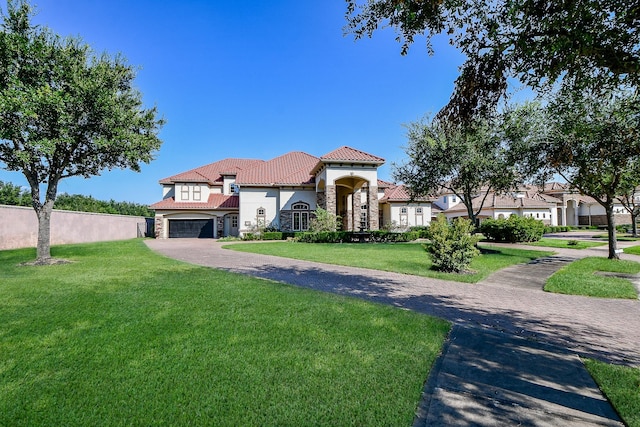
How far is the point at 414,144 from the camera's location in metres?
17.9

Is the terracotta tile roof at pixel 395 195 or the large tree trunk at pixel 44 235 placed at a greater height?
the terracotta tile roof at pixel 395 195

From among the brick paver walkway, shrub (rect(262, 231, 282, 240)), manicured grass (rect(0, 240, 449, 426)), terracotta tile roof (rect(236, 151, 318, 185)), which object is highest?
terracotta tile roof (rect(236, 151, 318, 185))

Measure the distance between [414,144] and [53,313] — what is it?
55.9 feet

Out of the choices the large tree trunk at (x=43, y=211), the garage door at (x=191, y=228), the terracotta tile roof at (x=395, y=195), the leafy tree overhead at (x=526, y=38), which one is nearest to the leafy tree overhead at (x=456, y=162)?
the leafy tree overhead at (x=526, y=38)

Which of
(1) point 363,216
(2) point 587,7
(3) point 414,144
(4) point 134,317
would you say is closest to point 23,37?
(4) point 134,317

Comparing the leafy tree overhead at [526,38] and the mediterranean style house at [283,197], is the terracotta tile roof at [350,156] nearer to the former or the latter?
the mediterranean style house at [283,197]

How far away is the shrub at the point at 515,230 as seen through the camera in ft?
74.3

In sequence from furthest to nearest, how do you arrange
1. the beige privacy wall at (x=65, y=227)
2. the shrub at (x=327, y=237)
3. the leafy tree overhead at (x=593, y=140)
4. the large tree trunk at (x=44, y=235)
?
the shrub at (x=327, y=237), the beige privacy wall at (x=65, y=227), the large tree trunk at (x=44, y=235), the leafy tree overhead at (x=593, y=140)

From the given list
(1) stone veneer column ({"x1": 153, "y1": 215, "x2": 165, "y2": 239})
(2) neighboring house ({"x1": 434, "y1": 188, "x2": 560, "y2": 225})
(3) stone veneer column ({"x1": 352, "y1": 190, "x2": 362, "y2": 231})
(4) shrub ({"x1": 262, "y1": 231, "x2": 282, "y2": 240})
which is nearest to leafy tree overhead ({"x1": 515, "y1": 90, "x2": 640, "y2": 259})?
(3) stone veneer column ({"x1": 352, "y1": 190, "x2": 362, "y2": 231})

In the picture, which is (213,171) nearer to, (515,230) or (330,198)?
(330,198)

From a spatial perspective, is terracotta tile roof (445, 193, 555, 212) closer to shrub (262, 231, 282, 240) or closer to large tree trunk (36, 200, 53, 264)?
shrub (262, 231, 282, 240)

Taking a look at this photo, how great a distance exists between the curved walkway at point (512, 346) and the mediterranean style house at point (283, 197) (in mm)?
15426

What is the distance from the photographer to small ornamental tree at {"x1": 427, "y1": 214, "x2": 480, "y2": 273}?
10164 millimetres

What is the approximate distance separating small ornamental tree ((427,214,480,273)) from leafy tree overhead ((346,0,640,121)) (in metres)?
5.90
